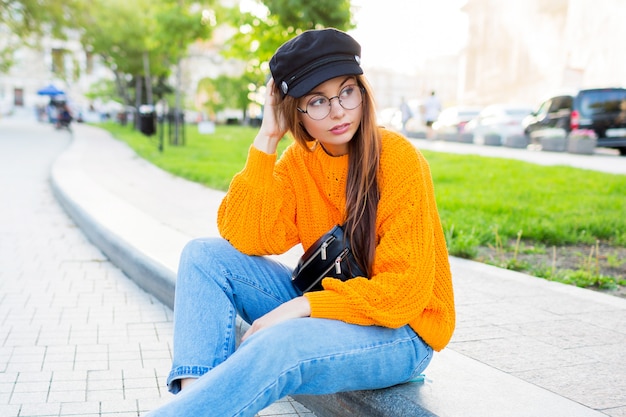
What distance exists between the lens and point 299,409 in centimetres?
259

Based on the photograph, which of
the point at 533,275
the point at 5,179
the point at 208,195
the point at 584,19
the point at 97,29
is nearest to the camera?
the point at 533,275

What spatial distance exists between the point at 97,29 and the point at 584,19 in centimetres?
2315

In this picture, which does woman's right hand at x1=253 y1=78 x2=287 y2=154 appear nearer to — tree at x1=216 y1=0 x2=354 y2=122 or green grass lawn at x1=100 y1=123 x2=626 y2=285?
green grass lawn at x1=100 y1=123 x2=626 y2=285

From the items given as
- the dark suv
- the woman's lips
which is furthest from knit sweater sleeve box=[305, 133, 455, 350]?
the dark suv

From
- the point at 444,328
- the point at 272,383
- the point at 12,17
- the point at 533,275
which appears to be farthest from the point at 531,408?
the point at 12,17

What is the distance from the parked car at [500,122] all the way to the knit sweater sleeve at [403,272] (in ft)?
57.6

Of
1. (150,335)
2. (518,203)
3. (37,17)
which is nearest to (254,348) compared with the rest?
(150,335)

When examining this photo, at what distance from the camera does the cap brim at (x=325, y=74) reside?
2.12 m

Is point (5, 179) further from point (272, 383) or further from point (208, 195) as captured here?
point (272, 383)

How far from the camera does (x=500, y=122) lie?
2030cm

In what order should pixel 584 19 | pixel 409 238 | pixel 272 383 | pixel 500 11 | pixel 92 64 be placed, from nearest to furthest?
1. pixel 272 383
2. pixel 409 238
3. pixel 584 19
4. pixel 500 11
5. pixel 92 64

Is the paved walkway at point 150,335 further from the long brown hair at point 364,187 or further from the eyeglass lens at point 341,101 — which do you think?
the eyeglass lens at point 341,101

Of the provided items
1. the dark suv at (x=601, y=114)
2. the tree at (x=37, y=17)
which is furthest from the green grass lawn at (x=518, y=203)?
the tree at (x=37, y=17)

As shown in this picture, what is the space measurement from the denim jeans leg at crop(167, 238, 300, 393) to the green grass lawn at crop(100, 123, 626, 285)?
2513mm
